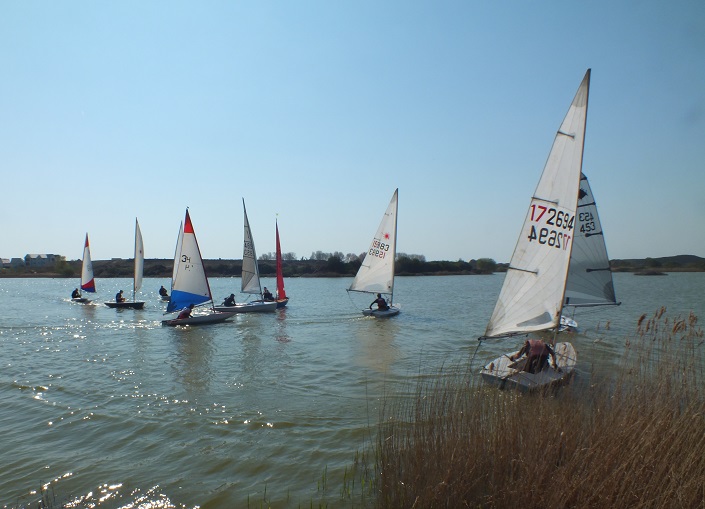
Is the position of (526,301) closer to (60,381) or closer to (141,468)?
(141,468)

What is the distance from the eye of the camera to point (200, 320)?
898 inches

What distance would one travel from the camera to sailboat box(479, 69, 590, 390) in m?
9.73

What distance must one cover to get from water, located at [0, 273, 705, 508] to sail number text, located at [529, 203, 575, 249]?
188 inches

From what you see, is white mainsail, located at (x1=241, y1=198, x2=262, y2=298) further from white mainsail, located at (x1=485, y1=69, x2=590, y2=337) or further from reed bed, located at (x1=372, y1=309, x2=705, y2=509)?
reed bed, located at (x1=372, y1=309, x2=705, y2=509)

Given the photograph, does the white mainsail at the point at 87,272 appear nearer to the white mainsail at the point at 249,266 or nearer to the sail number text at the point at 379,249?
the white mainsail at the point at 249,266

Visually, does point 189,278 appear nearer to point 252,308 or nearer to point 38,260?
point 252,308

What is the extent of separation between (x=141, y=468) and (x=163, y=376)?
21.9 feet

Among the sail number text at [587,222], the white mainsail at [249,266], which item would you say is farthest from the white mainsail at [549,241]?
the white mainsail at [249,266]

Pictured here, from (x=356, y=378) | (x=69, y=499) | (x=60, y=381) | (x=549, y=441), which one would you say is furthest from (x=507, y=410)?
(x=60, y=381)

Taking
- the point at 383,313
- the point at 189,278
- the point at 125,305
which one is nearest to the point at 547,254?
the point at 383,313

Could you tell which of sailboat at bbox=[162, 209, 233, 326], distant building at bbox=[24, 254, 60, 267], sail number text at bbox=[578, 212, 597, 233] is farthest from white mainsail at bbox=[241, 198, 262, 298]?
distant building at bbox=[24, 254, 60, 267]

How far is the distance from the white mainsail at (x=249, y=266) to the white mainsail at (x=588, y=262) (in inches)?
731

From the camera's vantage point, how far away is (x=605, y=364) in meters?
13.0

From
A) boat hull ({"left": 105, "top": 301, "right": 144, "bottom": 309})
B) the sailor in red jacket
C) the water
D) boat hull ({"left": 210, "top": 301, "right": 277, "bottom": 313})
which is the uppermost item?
the sailor in red jacket
